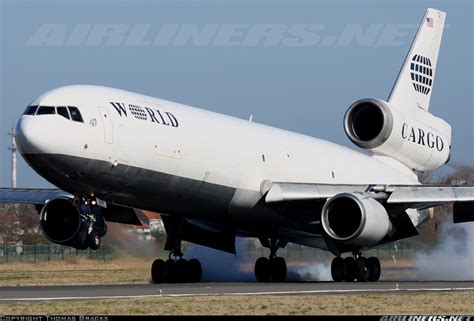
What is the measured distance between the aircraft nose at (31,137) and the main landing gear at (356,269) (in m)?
11.8

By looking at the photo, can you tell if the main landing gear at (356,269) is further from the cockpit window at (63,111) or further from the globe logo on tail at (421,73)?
the cockpit window at (63,111)

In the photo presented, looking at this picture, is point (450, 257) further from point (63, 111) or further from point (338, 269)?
point (63, 111)

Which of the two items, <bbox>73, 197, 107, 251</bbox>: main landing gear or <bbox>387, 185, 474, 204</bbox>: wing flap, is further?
<bbox>387, 185, 474, 204</bbox>: wing flap

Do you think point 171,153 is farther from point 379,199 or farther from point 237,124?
point 379,199

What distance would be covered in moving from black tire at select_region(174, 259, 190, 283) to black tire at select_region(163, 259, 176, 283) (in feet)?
0.25

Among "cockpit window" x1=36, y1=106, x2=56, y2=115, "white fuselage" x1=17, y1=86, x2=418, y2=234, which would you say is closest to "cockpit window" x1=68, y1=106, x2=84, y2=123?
"white fuselage" x1=17, y1=86, x2=418, y2=234

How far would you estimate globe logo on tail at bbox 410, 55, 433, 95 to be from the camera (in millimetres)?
46344

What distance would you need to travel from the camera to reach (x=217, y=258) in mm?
42844

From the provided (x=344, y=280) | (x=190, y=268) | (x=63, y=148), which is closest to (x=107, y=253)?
(x=190, y=268)

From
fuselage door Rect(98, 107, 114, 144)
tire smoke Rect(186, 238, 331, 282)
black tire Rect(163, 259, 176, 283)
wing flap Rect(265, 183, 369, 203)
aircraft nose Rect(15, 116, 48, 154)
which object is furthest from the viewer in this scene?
tire smoke Rect(186, 238, 331, 282)

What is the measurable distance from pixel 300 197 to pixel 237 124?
3022mm

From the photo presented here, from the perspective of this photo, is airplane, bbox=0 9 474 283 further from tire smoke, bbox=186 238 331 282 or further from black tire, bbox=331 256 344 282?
tire smoke, bbox=186 238 331 282

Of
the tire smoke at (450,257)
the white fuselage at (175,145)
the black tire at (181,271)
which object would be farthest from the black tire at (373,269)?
the black tire at (181,271)

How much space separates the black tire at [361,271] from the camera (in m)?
38.2
